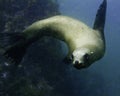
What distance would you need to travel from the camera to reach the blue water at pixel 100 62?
55.5ft

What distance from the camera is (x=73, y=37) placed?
11.2 feet

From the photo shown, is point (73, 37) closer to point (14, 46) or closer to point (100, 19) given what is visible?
point (100, 19)

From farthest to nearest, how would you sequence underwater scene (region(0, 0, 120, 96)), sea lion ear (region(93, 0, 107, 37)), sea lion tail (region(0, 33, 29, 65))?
1. sea lion tail (region(0, 33, 29, 65))
2. sea lion ear (region(93, 0, 107, 37))
3. underwater scene (region(0, 0, 120, 96))

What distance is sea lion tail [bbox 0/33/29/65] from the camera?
452cm

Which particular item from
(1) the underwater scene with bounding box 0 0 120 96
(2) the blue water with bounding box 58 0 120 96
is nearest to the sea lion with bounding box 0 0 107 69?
(1) the underwater scene with bounding box 0 0 120 96

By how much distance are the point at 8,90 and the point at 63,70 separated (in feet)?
15.1

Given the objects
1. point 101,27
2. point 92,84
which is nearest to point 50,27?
point 101,27

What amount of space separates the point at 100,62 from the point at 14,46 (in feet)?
96.3

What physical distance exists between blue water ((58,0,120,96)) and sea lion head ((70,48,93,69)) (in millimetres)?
11872

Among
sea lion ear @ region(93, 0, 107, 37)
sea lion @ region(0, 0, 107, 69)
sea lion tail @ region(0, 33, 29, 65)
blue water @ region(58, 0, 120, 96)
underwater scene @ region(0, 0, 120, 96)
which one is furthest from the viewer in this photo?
blue water @ region(58, 0, 120, 96)

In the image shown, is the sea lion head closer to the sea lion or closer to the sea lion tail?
the sea lion

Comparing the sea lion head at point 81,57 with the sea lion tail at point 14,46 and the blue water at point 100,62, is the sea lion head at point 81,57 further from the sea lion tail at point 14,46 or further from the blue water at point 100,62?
the blue water at point 100,62

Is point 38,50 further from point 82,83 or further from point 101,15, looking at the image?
point 101,15

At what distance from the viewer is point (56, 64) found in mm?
12805
